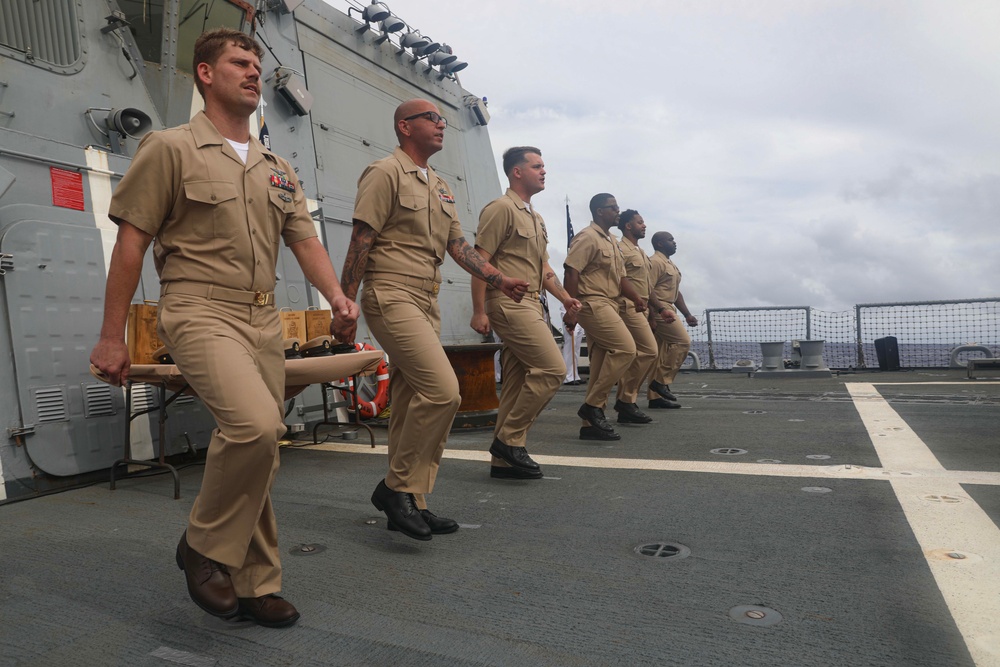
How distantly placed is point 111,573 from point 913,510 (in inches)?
118

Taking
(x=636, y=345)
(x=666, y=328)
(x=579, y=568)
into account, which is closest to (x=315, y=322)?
(x=636, y=345)

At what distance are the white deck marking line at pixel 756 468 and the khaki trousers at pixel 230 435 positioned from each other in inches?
95.9

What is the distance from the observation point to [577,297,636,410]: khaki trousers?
531cm

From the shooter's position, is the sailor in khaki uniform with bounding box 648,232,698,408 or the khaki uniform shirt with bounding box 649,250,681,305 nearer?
the sailor in khaki uniform with bounding box 648,232,698,408

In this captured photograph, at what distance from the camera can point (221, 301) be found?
6.55 ft

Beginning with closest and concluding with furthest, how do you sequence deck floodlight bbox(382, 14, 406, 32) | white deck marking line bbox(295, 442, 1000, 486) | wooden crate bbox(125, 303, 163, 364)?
white deck marking line bbox(295, 442, 1000, 486) → wooden crate bbox(125, 303, 163, 364) → deck floodlight bbox(382, 14, 406, 32)

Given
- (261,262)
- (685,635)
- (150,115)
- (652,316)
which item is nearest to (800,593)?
(685,635)

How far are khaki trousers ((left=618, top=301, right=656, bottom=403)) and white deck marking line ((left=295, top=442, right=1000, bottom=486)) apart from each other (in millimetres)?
1803

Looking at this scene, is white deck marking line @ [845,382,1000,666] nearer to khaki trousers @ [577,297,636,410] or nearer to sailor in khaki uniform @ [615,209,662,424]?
khaki trousers @ [577,297,636,410]

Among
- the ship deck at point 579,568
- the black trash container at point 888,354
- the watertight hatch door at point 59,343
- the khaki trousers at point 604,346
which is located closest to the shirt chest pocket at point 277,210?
the ship deck at point 579,568

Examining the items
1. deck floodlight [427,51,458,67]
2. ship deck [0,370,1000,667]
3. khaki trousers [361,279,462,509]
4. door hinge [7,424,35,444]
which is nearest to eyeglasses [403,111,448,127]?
khaki trousers [361,279,462,509]

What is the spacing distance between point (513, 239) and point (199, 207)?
7.50 feet

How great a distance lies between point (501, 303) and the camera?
12.7 ft

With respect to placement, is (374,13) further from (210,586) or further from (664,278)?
(210,586)
